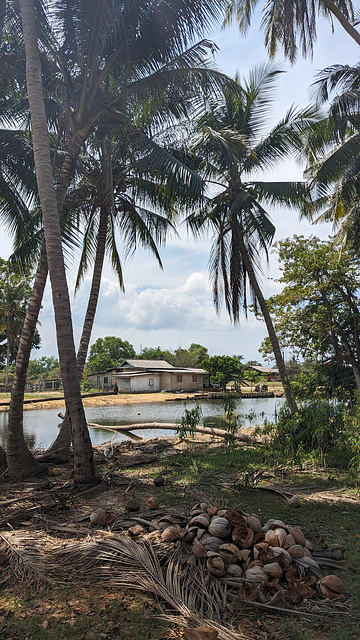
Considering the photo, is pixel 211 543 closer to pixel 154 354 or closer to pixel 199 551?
pixel 199 551

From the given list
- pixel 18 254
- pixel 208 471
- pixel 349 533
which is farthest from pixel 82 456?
pixel 18 254

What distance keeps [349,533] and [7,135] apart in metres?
8.12

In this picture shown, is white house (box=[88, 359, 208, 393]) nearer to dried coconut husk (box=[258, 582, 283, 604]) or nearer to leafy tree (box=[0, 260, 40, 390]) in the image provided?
leafy tree (box=[0, 260, 40, 390])

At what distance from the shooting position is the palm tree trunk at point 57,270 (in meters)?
5.03

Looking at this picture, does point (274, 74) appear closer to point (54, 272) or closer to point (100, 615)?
point (54, 272)

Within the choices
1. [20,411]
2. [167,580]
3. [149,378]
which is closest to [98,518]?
[167,580]

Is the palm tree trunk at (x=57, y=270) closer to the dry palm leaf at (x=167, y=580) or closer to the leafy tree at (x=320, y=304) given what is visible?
the dry palm leaf at (x=167, y=580)

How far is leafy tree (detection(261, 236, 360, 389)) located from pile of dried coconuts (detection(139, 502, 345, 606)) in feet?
42.4

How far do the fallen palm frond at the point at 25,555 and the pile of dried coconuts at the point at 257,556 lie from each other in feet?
3.09

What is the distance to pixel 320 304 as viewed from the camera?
1573 centimetres

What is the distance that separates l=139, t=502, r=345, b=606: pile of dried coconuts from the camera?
2.61 meters

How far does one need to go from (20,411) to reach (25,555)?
3290mm

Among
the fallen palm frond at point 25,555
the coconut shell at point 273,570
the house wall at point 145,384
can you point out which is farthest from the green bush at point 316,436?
the house wall at point 145,384

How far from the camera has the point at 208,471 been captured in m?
5.96
